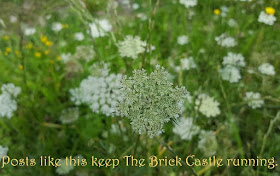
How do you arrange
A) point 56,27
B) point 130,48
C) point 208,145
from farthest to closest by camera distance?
point 56,27, point 208,145, point 130,48

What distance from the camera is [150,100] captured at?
2.35ft

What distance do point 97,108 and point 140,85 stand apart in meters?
0.53

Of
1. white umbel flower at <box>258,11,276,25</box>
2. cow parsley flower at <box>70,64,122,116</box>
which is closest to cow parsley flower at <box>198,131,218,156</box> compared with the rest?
cow parsley flower at <box>70,64,122,116</box>

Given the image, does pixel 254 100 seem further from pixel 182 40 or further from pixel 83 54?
pixel 83 54

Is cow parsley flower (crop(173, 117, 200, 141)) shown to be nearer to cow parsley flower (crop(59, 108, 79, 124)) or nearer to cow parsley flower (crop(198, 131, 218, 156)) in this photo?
cow parsley flower (crop(198, 131, 218, 156))

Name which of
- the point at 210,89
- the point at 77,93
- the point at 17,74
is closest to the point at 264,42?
the point at 210,89

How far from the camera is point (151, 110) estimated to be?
2.30 feet

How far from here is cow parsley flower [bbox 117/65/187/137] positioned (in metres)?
0.70

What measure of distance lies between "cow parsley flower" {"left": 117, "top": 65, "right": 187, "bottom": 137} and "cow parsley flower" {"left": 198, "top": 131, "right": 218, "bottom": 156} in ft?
2.39

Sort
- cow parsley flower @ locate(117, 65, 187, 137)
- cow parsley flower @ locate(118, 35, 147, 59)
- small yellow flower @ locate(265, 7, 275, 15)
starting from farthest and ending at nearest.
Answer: small yellow flower @ locate(265, 7, 275, 15) → cow parsley flower @ locate(118, 35, 147, 59) → cow parsley flower @ locate(117, 65, 187, 137)

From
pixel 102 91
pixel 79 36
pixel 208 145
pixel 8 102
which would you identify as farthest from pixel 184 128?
pixel 79 36

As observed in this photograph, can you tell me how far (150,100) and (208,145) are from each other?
79 centimetres

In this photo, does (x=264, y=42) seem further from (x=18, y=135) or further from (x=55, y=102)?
(x=18, y=135)

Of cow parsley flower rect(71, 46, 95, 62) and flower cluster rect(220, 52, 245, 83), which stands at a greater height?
cow parsley flower rect(71, 46, 95, 62)
